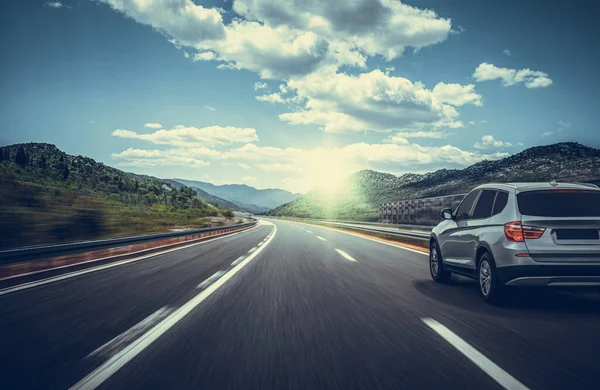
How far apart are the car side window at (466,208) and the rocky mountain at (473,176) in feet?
402

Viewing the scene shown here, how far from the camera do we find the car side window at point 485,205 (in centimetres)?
652

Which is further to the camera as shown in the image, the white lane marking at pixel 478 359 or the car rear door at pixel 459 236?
the car rear door at pixel 459 236

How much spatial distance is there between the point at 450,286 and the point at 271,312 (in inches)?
146

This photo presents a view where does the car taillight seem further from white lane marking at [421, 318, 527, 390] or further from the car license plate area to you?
white lane marking at [421, 318, 527, 390]

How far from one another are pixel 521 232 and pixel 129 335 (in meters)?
4.85

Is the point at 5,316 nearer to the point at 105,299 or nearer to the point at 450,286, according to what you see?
the point at 105,299

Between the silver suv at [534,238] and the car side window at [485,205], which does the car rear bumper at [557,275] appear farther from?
the car side window at [485,205]

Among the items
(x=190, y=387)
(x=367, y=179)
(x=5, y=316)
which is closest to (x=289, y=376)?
(x=190, y=387)

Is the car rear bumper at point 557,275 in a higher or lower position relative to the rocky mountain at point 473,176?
lower

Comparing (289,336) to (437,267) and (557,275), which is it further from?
(437,267)

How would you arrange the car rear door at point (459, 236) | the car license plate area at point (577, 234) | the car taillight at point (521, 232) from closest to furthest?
the car license plate area at point (577, 234) < the car taillight at point (521, 232) < the car rear door at point (459, 236)

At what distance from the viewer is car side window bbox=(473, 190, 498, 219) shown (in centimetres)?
652

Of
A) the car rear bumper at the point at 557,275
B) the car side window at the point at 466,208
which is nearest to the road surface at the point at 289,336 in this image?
the car rear bumper at the point at 557,275

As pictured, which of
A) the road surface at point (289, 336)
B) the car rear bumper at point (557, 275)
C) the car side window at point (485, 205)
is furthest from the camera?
the car side window at point (485, 205)
